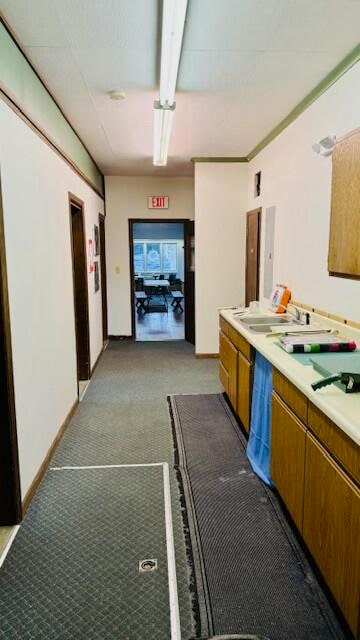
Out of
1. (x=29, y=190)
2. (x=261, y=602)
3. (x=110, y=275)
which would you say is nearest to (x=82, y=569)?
(x=261, y=602)

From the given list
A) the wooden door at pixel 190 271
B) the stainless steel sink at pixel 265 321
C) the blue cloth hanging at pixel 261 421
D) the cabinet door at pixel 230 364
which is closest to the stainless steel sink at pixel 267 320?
the stainless steel sink at pixel 265 321

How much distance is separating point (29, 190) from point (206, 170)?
342cm

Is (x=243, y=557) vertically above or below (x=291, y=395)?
below

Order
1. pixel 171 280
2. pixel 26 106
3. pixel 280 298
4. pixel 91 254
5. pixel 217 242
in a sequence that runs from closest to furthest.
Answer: pixel 26 106 → pixel 280 298 → pixel 91 254 → pixel 217 242 → pixel 171 280

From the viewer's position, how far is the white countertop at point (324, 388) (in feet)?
4.94

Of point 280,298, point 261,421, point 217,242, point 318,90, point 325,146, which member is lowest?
point 261,421

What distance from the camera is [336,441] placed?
62.2 inches

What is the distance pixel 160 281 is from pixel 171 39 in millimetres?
9932

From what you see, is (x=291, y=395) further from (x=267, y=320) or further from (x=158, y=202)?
(x=158, y=202)

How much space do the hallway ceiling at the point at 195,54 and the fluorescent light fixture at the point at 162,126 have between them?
0.39ft

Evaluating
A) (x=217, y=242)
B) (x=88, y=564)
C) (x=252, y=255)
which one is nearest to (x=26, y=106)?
(x=88, y=564)

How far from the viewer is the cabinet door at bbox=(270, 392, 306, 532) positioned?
1.97 meters

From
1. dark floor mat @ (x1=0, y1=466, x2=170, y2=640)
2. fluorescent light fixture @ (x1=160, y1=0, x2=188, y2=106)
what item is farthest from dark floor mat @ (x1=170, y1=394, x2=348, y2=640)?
fluorescent light fixture @ (x1=160, y1=0, x2=188, y2=106)

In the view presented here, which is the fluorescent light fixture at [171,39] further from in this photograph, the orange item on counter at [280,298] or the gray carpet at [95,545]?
the gray carpet at [95,545]
